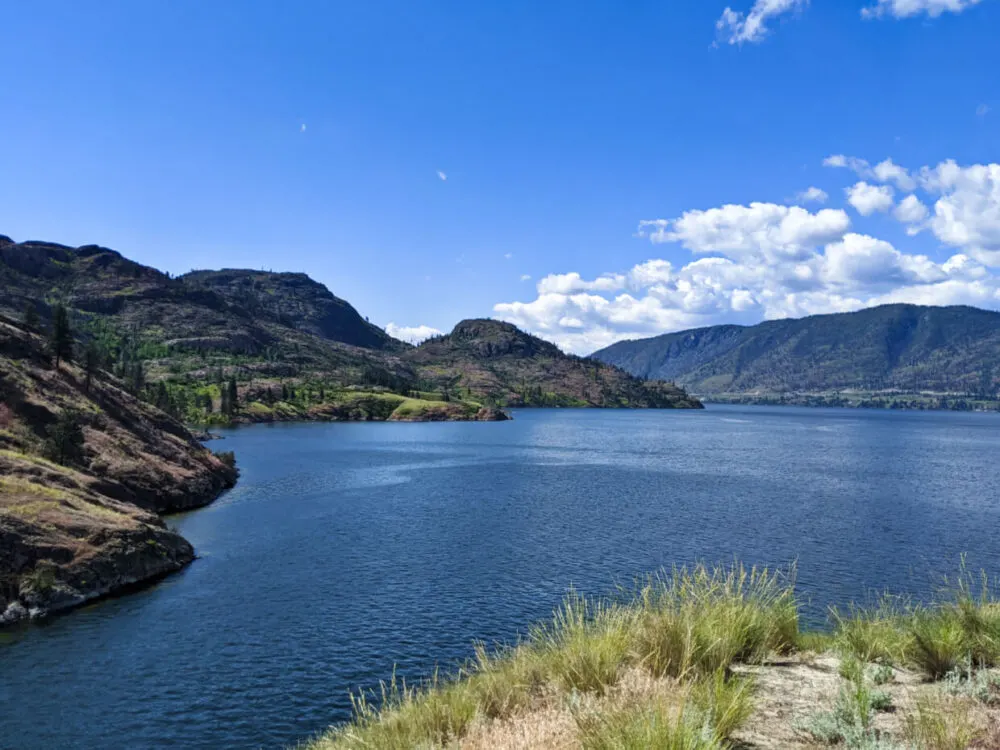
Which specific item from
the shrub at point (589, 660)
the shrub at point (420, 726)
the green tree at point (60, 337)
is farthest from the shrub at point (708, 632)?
the green tree at point (60, 337)

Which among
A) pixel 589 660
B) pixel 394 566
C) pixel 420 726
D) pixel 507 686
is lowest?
pixel 394 566

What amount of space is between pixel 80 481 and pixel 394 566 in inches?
1021

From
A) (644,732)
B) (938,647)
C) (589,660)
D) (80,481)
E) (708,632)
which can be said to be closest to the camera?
(644,732)

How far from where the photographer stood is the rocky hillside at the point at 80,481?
37.9 meters

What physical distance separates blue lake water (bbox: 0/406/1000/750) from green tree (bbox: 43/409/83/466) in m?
11.5

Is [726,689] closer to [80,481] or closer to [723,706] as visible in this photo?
[723,706]

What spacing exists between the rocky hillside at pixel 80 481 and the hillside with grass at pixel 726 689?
35032 millimetres

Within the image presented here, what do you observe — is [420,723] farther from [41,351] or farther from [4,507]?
[41,351]

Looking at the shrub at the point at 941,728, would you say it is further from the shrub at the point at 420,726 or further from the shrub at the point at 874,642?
the shrub at the point at 420,726

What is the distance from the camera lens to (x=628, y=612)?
15.3 meters

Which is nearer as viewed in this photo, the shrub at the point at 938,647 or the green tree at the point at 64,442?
the shrub at the point at 938,647

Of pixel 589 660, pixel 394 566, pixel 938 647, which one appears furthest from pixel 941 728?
pixel 394 566

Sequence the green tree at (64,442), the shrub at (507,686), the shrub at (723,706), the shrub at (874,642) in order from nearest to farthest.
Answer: the shrub at (723,706) < the shrub at (507,686) < the shrub at (874,642) < the green tree at (64,442)

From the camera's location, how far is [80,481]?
163 ft
